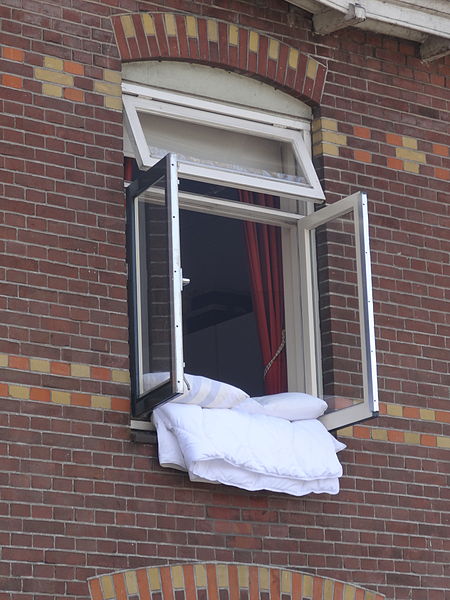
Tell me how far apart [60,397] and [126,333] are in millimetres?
657

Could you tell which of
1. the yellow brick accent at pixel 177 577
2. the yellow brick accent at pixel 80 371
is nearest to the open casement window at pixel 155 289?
the yellow brick accent at pixel 80 371

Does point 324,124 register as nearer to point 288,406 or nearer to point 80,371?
point 288,406

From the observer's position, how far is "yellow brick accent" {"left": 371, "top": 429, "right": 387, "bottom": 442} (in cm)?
1058

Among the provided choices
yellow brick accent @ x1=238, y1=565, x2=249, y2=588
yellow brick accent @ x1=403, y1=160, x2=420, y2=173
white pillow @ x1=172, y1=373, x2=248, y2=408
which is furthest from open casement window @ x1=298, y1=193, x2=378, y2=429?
yellow brick accent @ x1=238, y1=565, x2=249, y2=588

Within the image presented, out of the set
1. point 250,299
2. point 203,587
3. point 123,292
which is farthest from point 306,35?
point 203,587

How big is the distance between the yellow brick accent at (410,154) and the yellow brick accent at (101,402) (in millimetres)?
3221

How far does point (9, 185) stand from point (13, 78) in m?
0.72

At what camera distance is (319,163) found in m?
11.0

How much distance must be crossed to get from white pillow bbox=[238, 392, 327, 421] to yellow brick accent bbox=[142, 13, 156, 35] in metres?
2.53

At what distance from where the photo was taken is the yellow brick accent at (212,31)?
10.6 metres

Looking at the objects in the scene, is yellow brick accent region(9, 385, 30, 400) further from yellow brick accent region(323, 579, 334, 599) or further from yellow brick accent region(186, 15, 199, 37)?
yellow brick accent region(186, 15, 199, 37)

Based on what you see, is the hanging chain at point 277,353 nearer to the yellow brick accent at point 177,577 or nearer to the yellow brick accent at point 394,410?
the yellow brick accent at point 394,410

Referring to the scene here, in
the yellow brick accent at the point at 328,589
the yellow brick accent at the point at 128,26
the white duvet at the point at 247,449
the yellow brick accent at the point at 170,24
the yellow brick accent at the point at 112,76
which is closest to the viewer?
the white duvet at the point at 247,449

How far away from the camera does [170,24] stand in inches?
410
